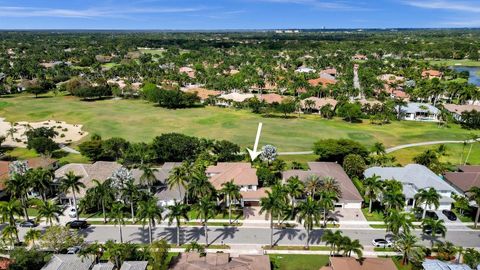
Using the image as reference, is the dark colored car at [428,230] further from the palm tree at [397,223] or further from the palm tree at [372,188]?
the palm tree at [372,188]

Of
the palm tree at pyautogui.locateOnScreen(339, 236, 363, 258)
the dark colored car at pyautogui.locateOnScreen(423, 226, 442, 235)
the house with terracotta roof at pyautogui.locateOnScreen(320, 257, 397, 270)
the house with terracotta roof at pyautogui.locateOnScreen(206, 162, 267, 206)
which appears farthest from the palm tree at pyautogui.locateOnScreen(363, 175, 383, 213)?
the house with terracotta roof at pyautogui.locateOnScreen(206, 162, 267, 206)

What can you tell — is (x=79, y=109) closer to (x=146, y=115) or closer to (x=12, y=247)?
(x=146, y=115)

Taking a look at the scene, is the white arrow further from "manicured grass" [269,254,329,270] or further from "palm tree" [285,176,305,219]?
"manicured grass" [269,254,329,270]

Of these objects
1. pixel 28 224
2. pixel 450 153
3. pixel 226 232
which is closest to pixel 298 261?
pixel 226 232

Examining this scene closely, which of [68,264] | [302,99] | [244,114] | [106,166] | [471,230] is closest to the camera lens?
[68,264]

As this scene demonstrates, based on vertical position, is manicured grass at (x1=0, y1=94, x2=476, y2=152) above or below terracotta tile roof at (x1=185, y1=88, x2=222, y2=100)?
below

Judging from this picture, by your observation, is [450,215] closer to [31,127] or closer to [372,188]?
[372,188]

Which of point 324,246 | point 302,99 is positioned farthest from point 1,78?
point 324,246
